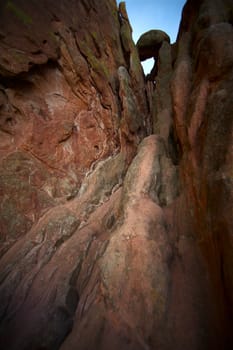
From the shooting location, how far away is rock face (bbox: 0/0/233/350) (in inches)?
110

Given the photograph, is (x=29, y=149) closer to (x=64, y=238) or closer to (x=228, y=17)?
(x=64, y=238)

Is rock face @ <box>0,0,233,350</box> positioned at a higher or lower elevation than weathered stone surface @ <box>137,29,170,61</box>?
lower

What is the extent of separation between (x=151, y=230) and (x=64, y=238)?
220 centimetres

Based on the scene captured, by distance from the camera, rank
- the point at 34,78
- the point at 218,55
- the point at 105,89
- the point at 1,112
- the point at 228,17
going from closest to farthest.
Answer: the point at 218,55
the point at 228,17
the point at 1,112
the point at 34,78
the point at 105,89

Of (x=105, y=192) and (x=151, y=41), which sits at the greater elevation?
(x=151, y=41)

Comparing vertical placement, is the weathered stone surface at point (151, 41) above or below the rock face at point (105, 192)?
above

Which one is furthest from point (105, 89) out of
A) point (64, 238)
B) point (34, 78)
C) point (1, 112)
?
point (64, 238)

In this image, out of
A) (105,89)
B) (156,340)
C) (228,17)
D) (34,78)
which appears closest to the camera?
(156,340)

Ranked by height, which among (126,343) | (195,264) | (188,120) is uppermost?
(188,120)

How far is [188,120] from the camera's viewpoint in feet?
12.4

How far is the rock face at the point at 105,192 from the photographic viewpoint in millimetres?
2801

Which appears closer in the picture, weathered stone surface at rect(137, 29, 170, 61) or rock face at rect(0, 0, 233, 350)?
rock face at rect(0, 0, 233, 350)

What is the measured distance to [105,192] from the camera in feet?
18.6

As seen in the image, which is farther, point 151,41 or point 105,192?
point 151,41
